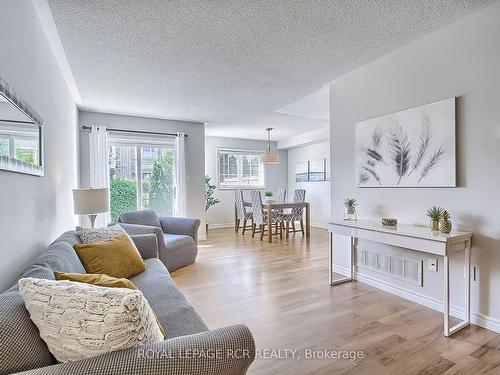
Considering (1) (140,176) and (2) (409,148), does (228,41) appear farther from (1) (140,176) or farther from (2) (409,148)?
(1) (140,176)

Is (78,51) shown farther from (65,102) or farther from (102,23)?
(65,102)

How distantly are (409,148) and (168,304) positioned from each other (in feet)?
8.09

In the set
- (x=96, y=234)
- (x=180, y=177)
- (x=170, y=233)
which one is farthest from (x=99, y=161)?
(x=96, y=234)

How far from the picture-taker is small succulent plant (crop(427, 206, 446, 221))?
234cm

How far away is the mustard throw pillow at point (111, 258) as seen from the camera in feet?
6.86


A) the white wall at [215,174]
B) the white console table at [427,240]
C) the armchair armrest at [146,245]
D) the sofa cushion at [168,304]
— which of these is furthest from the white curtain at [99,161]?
Result: the white console table at [427,240]

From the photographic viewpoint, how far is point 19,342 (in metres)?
0.89

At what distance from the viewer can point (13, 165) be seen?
1.55 meters

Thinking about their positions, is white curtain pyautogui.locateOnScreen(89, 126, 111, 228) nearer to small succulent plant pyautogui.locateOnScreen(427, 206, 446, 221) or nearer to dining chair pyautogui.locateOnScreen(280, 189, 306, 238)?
dining chair pyautogui.locateOnScreen(280, 189, 306, 238)

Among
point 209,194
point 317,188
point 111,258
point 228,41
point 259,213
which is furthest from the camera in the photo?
point 317,188

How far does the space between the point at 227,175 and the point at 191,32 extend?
5370 mm

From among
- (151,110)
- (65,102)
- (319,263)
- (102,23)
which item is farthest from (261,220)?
(102,23)

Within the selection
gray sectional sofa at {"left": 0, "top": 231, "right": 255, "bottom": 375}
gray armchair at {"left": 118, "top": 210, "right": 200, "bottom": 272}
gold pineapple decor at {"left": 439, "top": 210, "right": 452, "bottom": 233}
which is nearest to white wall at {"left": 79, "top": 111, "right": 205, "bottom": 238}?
gray armchair at {"left": 118, "top": 210, "right": 200, "bottom": 272}

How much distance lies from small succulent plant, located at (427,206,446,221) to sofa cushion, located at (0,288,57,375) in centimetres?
260
